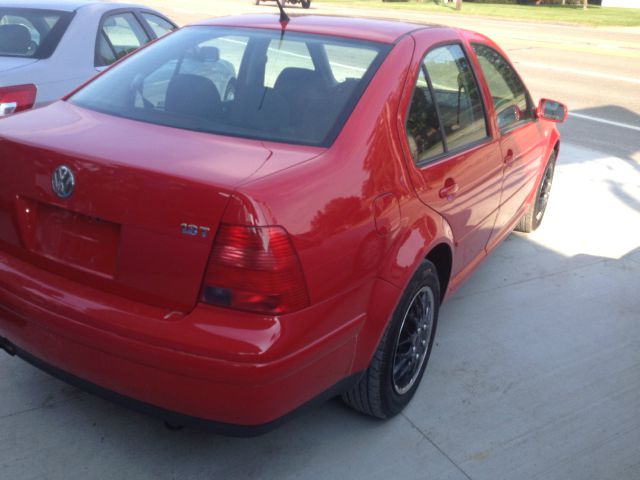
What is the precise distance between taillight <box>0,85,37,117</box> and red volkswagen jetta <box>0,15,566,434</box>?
203 centimetres

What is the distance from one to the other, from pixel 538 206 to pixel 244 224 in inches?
163

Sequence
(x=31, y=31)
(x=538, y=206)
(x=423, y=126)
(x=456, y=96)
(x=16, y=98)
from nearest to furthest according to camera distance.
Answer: (x=423, y=126) → (x=456, y=96) → (x=16, y=98) → (x=538, y=206) → (x=31, y=31)

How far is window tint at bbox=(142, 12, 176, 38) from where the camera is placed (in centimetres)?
770

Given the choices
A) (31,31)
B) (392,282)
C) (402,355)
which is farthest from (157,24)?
(392,282)

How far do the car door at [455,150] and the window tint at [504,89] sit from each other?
288 mm

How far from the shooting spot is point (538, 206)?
20.2ft

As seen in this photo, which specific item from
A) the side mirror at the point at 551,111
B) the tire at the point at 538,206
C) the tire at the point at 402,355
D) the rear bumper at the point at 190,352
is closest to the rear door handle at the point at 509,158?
the side mirror at the point at 551,111

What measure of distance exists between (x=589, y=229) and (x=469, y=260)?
2.60 metres

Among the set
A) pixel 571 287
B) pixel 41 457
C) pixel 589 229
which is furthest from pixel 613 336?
pixel 41 457

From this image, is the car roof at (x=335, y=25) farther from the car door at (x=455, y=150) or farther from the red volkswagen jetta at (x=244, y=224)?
the car door at (x=455, y=150)

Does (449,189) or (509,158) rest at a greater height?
(449,189)

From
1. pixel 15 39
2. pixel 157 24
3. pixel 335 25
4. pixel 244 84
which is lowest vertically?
pixel 157 24

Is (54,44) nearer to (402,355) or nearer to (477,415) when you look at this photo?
(402,355)

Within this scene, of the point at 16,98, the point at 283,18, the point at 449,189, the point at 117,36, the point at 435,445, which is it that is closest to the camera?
the point at 435,445
